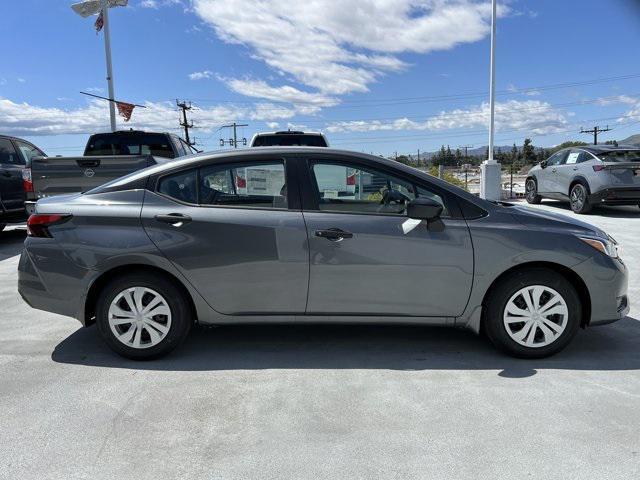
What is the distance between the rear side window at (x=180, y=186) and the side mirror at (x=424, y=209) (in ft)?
5.31

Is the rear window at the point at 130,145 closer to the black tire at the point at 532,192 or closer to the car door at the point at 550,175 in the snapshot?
the car door at the point at 550,175

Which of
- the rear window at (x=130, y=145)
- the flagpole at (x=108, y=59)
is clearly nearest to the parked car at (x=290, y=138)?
the rear window at (x=130, y=145)

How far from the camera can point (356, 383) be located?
11.3 ft

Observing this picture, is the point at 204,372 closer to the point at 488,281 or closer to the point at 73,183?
the point at 488,281

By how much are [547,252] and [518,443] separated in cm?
149

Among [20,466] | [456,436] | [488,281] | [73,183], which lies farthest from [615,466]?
[73,183]

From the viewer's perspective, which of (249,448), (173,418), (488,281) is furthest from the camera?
(488,281)

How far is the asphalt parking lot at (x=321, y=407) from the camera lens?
2.55 m

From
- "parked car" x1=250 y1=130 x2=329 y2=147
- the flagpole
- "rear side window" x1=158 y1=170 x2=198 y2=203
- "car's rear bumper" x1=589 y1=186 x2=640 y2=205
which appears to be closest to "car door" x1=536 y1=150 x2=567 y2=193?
"car's rear bumper" x1=589 y1=186 x2=640 y2=205

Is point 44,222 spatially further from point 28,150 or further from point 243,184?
point 28,150

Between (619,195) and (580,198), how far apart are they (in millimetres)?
878

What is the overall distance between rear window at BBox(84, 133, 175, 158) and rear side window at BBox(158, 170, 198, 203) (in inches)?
212

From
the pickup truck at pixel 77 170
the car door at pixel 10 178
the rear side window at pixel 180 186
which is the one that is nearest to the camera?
the rear side window at pixel 180 186

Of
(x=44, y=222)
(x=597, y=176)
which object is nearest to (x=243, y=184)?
(x=44, y=222)
